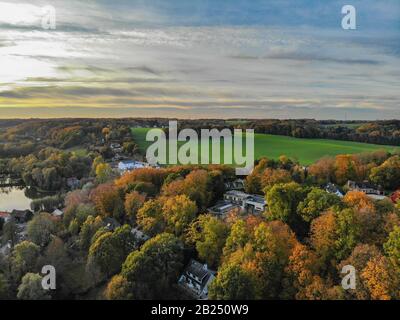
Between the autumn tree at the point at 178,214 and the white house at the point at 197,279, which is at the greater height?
the autumn tree at the point at 178,214

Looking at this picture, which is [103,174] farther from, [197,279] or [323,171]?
[197,279]

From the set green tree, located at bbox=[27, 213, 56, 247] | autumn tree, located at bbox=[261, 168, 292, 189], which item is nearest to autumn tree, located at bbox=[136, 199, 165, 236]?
green tree, located at bbox=[27, 213, 56, 247]

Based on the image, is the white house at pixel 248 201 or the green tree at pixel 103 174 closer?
the white house at pixel 248 201

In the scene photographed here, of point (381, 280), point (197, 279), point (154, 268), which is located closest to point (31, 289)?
point (154, 268)

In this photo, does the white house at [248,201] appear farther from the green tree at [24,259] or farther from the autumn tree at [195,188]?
the green tree at [24,259]

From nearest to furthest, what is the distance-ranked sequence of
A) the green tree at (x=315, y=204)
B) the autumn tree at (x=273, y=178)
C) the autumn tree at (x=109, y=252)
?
the autumn tree at (x=109, y=252)
the green tree at (x=315, y=204)
the autumn tree at (x=273, y=178)

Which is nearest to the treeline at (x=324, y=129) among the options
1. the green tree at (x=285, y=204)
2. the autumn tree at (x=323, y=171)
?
the autumn tree at (x=323, y=171)

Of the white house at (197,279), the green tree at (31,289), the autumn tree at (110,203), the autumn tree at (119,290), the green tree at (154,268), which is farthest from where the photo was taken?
the autumn tree at (110,203)
